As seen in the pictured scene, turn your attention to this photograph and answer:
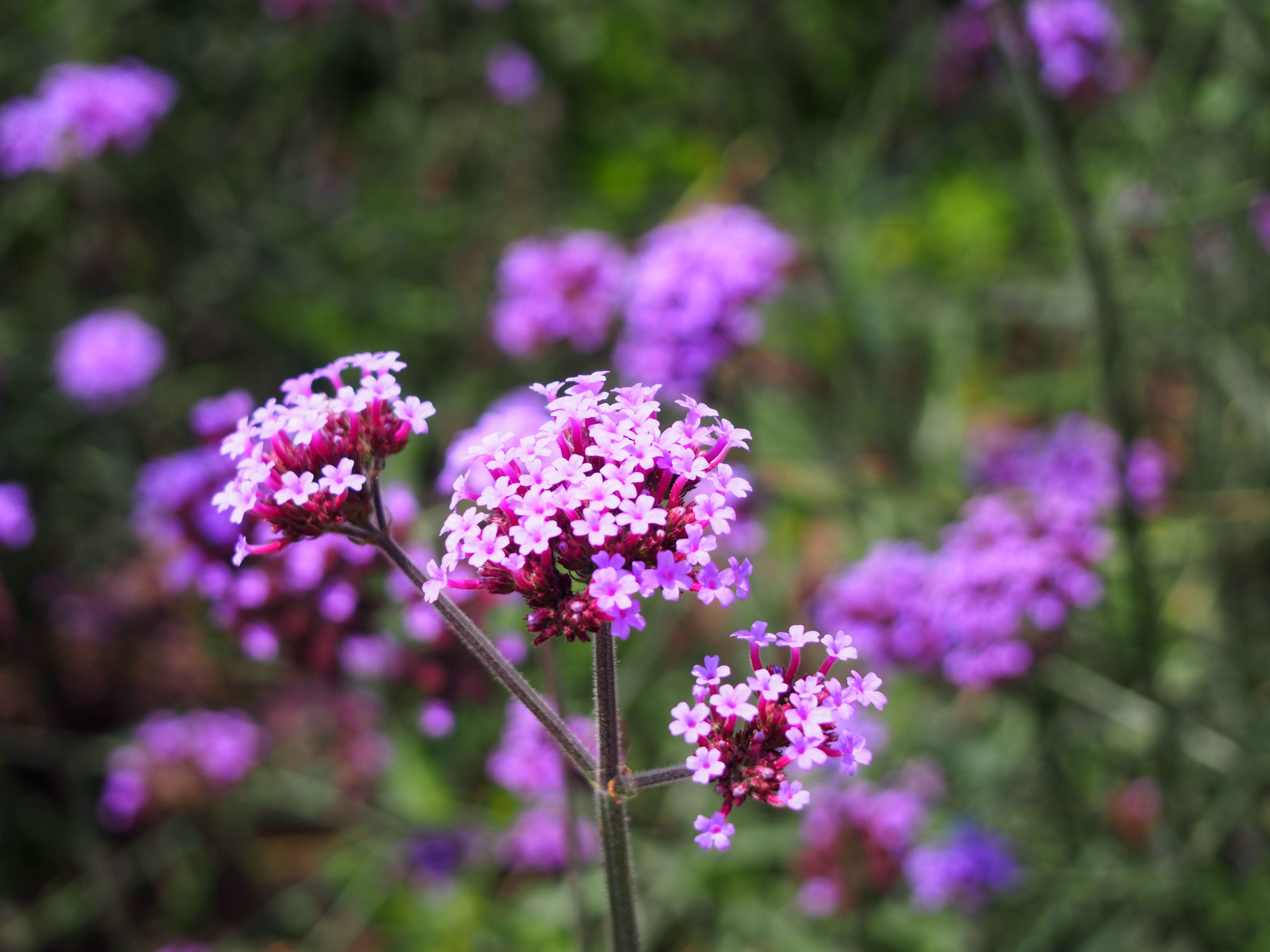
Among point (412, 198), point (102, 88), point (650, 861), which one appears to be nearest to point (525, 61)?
point (412, 198)

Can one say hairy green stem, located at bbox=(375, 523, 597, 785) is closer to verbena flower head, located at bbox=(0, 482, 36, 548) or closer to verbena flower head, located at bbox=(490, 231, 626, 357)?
verbena flower head, located at bbox=(0, 482, 36, 548)

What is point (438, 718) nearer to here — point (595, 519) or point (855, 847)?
point (855, 847)

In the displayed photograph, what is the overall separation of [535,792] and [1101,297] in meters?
1.93

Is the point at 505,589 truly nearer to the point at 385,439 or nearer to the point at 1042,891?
the point at 385,439

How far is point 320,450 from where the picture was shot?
140cm

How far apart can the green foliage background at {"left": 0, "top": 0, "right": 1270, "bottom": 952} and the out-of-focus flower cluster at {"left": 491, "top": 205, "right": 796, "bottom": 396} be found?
0.27 metres

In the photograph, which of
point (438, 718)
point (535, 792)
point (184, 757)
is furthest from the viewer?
point (184, 757)

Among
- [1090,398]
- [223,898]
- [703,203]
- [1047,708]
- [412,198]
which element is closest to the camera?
[1047,708]

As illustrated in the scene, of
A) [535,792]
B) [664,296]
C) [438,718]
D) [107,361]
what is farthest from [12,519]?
[664,296]

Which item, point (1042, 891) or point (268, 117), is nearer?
point (1042, 891)

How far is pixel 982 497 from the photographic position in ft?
10.6

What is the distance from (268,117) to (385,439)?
16.3 feet

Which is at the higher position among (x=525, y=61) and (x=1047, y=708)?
(x=525, y=61)

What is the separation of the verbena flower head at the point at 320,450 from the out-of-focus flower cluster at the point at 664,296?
172cm
